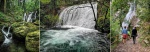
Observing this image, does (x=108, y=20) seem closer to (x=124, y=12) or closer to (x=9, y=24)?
(x=124, y=12)

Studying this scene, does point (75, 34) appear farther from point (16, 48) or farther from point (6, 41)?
point (6, 41)

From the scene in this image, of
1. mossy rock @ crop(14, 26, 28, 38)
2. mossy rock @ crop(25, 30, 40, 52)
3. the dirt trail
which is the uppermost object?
mossy rock @ crop(14, 26, 28, 38)

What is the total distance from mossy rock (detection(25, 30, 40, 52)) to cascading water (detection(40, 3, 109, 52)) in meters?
0.10

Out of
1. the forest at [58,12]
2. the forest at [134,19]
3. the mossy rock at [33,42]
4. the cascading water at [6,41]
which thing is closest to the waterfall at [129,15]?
the forest at [134,19]

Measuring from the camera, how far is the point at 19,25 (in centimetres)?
416

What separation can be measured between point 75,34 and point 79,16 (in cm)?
30

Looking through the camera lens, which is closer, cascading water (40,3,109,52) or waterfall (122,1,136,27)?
cascading water (40,3,109,52)

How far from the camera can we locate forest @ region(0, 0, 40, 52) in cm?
409

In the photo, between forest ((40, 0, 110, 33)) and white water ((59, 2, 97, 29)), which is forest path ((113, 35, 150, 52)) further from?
white water ((59, 2, 97, 29))

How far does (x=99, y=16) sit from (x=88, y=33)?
34 centimetres

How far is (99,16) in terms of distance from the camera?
13.6 feet

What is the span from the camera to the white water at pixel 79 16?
4109mm

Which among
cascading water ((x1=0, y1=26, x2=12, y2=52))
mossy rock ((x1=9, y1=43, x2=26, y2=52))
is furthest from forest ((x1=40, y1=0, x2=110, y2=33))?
cascading water ((x1=0, y1=26, x2=12, y2=52))

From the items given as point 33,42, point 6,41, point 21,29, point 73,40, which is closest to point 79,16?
point 73,40
